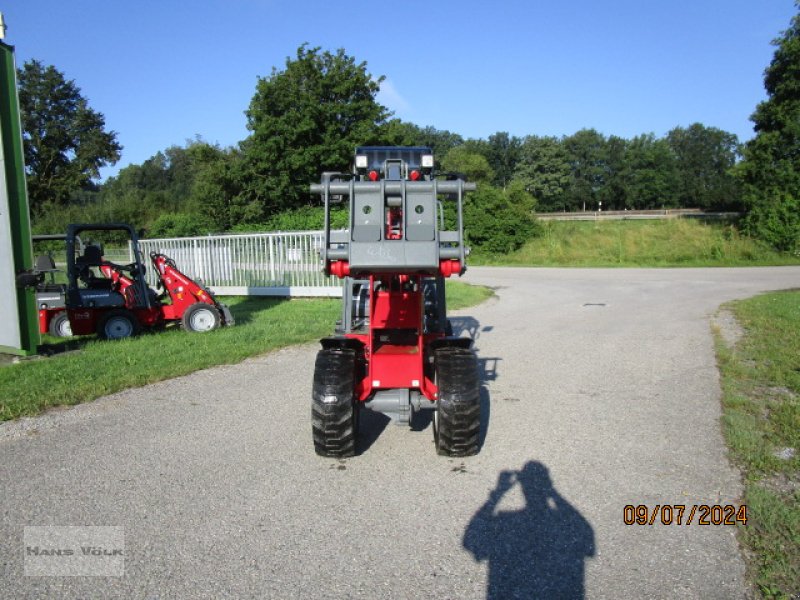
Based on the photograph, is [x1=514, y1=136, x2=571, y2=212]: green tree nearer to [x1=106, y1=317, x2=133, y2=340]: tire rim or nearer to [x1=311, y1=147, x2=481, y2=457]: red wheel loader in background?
[x1=106, y1=317, x2=133, y2=340]: tire rim

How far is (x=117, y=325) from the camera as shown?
11.1 meters

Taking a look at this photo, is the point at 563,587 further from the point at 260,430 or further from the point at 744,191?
the point at 744,191

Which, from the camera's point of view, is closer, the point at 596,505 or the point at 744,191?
the point at 596,505

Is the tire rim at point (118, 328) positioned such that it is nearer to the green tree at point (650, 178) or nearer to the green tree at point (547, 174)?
the green tree at point (547, 174)

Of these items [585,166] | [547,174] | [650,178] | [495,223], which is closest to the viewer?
[495,223]

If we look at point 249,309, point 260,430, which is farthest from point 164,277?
point 260,430

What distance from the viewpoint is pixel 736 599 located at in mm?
3072

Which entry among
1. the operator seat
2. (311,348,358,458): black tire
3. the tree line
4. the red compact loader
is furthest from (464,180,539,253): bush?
(311,348,358,458): black tire

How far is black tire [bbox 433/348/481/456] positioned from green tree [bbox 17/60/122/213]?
163ft

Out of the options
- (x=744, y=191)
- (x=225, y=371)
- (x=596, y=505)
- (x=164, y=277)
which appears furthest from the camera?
(x=744, y=191)

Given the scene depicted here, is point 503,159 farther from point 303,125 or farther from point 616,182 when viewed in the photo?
point 303,125

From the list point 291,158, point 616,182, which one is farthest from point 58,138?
point 616,182

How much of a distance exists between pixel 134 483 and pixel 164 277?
8289 mm
